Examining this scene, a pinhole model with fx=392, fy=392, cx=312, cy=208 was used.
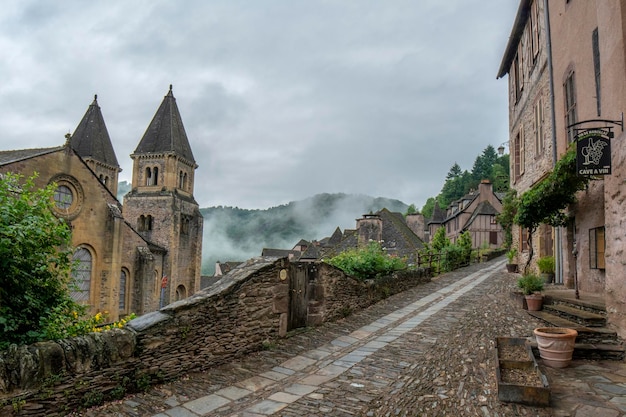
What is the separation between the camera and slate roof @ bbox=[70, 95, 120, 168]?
126ft

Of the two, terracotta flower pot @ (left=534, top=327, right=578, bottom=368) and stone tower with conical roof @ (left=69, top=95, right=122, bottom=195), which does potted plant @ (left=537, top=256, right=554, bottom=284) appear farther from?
stone tower with conical roof @ (left=69, top=95, right=122, bottom=195)

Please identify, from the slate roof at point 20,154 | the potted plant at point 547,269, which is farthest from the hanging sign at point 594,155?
the slate roof at point 20,154

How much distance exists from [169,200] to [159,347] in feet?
118

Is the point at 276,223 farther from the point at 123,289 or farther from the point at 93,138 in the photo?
the point at 123,289

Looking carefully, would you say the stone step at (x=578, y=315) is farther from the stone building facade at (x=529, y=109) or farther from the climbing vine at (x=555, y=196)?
the stone building facade at (x=529, y=109)

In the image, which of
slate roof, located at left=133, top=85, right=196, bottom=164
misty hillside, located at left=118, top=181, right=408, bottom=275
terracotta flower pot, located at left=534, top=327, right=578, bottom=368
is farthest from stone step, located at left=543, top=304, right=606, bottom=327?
misty hillside, located at left=118, top=181, right=408, bottom=275

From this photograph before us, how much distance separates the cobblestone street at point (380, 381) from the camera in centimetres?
420

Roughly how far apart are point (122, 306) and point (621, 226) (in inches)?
1103

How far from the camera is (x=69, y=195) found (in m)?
22.5

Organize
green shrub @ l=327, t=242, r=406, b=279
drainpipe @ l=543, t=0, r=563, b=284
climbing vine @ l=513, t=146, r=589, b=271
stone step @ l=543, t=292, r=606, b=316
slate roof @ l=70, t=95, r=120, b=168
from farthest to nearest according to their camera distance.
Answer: slate roof @ l=70, t=95, r=120, b=168 → drainpipe @ l=543, t=0, r=563, b=284 → green shrub @ l=327, t=242, r=406, b=279 → climbing vine @ l=513, t=146, r=589, b=271 → stone step @ l=543, t=292, r=606, b=316

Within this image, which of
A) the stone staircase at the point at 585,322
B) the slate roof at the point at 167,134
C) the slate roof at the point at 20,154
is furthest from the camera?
the slate roof at the point at 167,134

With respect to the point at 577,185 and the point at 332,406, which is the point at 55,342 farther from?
the point at 577,185

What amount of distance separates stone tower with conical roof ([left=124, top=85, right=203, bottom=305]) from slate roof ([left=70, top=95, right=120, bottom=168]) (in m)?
2.72

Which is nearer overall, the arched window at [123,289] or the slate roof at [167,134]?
the arched window at [123,289]
